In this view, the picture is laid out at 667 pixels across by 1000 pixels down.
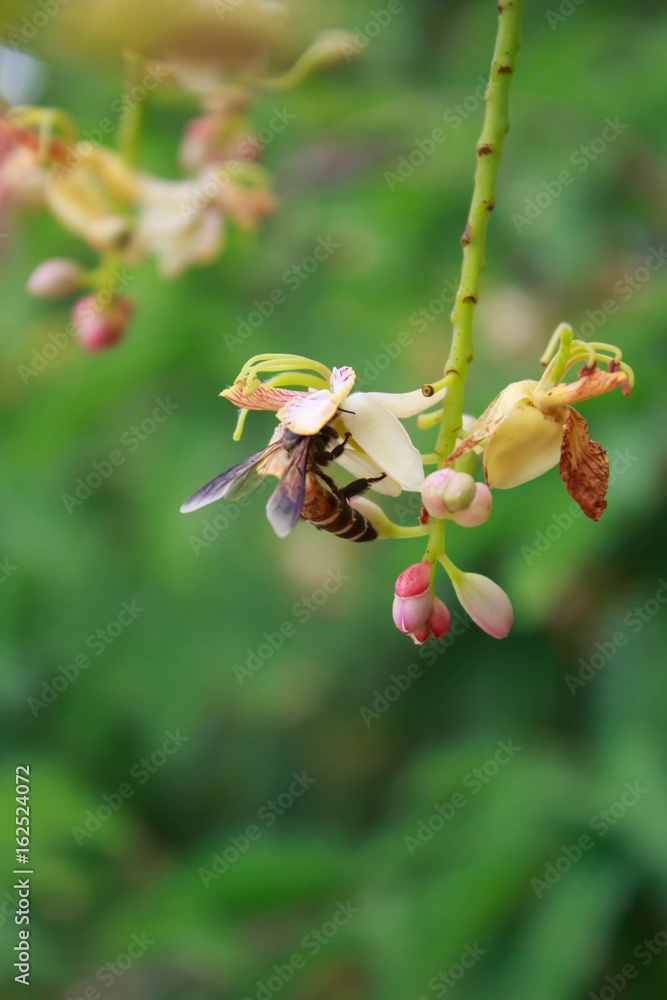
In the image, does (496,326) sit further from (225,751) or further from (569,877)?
(225,751)

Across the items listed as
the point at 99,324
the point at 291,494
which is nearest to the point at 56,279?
the point at 99,324

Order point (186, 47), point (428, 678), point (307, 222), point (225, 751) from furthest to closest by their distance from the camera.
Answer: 1. point (225, 751)
2. point (428, 678)
3. point (307, 222)
4. point (186, 47)

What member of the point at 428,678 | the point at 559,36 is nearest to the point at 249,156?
the point at 559,36

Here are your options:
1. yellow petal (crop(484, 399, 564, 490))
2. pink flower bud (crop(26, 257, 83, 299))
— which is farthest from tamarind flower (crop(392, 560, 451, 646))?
pink flower bud (crop(26, 257, 83, 299))

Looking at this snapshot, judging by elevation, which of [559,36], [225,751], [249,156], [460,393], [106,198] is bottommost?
[225,751]

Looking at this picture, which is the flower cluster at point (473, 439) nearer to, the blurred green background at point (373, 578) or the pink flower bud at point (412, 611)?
the pink flower bud at point (412, 611)

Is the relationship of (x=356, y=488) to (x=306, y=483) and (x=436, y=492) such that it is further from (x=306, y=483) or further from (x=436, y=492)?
(x=436, y=492)

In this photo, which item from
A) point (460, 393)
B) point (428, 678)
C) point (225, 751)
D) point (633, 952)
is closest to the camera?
point (460, 393)
